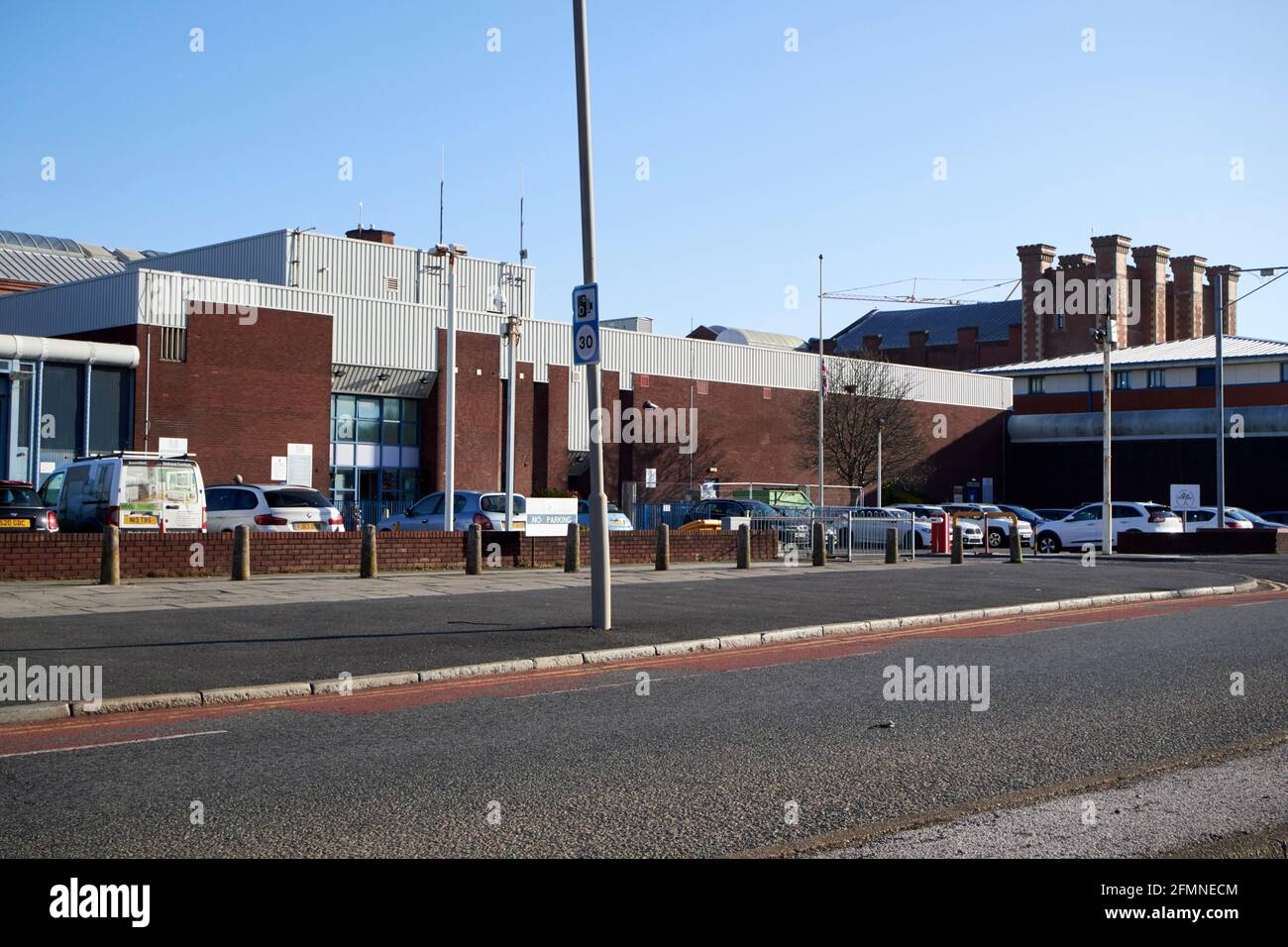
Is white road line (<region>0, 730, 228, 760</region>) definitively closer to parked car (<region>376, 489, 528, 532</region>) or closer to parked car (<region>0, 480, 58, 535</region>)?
parked car (<region>0, 480, 58, 535</region>)

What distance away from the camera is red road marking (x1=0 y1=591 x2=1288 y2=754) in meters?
9.53

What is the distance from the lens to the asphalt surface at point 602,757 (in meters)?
6.42

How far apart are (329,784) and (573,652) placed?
6.30 metres

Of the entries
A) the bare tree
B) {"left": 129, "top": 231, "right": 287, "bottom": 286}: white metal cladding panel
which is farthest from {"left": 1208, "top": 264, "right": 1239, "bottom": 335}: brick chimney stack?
{"left": 129, "top": 231, "right": 287, "bottom": 286}: white metal cladding panel

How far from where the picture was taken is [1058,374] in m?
74.9

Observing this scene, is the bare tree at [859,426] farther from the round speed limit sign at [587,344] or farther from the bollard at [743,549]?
the round speed limit sign at [587,344]

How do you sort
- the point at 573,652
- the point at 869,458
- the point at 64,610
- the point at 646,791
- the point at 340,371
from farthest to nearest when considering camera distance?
the point at 869,458
the point at 340,371
the point at 64,610
the point at 573,652
the point at 646,791

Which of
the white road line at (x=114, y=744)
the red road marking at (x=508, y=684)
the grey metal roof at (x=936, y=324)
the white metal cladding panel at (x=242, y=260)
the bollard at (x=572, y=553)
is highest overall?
the grey metal roof at (x=936, y=324)

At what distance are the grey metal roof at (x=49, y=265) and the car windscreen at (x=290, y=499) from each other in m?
40.6

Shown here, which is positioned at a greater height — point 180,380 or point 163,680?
point 180,380

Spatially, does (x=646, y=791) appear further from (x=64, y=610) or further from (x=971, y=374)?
(x=971, y=374)

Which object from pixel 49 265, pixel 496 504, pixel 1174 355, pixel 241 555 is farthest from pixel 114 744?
pixel 1174 355

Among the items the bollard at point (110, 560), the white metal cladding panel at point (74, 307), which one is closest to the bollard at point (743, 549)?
the bollard at point (110, 560)
